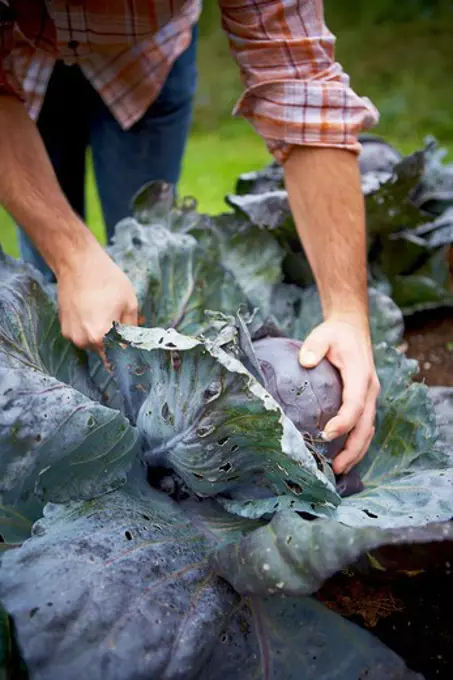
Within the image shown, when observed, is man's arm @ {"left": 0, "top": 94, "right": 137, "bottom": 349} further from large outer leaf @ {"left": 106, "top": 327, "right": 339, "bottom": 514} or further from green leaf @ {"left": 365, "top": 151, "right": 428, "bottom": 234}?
green leaf @ {"left": 365, "top": 151, "right": 428, "bottom": 234}

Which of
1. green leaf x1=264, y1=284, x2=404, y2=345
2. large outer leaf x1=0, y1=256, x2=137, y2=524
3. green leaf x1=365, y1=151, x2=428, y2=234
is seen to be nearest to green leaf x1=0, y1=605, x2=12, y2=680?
large outer leaf x1=0, y1=256, x2=137, y2=524

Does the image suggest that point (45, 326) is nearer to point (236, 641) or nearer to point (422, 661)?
point (236, 641)

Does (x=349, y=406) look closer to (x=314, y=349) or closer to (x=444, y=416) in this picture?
(x=314, y=349)

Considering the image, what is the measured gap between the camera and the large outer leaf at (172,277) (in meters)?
1.40

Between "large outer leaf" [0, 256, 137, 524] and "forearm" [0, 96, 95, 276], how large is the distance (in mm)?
A: 90

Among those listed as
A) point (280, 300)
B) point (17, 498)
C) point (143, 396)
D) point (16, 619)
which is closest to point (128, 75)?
point (280, 300)

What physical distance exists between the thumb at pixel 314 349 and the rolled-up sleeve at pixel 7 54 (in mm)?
619

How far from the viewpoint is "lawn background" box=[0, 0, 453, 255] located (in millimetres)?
4439

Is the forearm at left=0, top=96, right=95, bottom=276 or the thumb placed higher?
the forearm at left=0, top=96, right=95, bottom=276

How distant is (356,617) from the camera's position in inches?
39.8

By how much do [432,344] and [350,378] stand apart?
103 cm

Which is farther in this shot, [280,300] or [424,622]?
[280,300]

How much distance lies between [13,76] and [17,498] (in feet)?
2.22

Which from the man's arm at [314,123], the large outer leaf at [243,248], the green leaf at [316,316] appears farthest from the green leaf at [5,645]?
the large outer leaf at [243,248]
